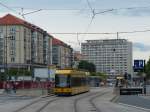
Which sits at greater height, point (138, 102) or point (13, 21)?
point (13, 21)

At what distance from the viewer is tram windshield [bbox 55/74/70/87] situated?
58.8 meters

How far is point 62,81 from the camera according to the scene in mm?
59219

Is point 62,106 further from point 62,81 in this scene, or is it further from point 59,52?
point 59,52

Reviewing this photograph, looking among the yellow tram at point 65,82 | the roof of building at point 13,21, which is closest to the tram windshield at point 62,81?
the yellow tram at point 65,82

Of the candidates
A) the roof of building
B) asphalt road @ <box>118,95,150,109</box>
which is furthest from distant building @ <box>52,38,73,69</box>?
asphalt road @ <box>118,95,150,109</box>

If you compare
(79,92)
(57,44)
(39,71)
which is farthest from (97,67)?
(79,92)

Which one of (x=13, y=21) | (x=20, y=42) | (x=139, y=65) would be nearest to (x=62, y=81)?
(x=139, y=65)

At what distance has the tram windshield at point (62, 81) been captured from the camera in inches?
2315

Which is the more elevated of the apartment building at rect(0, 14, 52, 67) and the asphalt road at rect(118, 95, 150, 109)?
the apartment building at rect(0, 14, 52, 67)

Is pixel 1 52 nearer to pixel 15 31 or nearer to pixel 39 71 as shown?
pixel 15 31

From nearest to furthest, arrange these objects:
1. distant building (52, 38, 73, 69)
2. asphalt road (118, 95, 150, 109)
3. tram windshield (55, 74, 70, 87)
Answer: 1. asphalt road (118, 95, 150, 109)
2. tram windshield (55, 74, 70, 87)
3. distant building (52, 38, 73, 69)

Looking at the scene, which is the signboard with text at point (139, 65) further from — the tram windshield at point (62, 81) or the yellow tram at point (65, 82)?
the tram windshield at point (62, 81)

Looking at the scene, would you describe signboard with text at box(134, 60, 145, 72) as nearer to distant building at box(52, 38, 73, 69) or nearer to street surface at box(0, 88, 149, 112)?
street surface at box(0, 88, 149, 112)

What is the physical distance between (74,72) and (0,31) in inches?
3700
